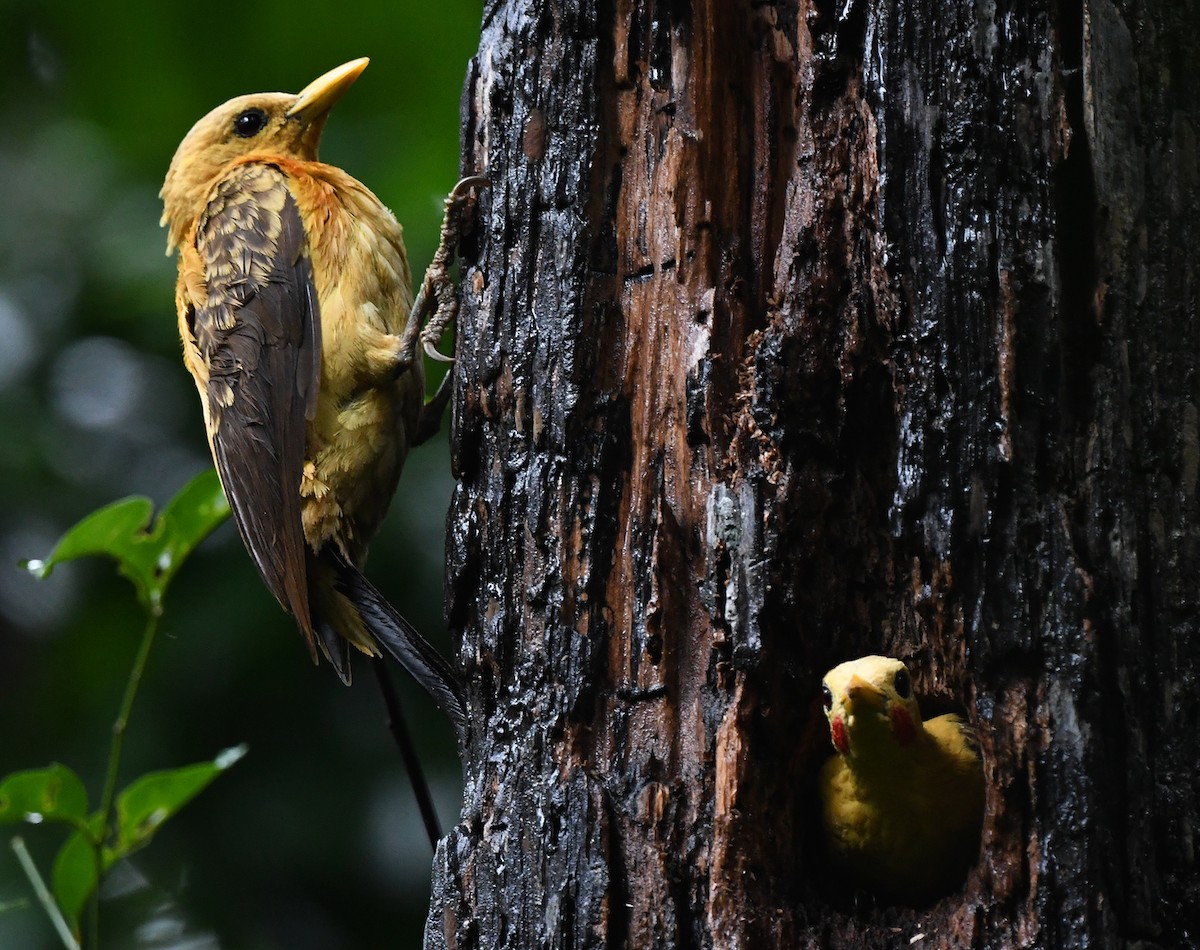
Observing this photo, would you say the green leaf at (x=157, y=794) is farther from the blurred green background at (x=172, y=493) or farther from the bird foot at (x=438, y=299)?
the bird foot at (x=438, y=299)

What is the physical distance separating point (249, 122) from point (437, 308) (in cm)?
112

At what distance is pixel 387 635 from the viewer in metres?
3.11

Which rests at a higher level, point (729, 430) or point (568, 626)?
point (729, 430)

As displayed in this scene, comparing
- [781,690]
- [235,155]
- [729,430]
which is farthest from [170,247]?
[781,690]

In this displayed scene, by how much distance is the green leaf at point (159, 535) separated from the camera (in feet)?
9.67

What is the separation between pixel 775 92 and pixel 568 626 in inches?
41.3

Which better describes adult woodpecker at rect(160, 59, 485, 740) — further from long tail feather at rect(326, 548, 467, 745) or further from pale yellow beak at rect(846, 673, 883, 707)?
pale yellow beak at rect(846, 673, 883, 707)

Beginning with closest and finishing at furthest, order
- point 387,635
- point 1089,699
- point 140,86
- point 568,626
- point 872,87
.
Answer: point 1089,699 → point 872,87 → point 568,626 → point 387,635 → point 140,86

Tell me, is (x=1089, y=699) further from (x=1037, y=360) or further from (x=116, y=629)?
(x=116, y=629)

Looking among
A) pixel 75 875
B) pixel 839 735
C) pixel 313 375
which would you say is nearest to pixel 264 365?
pixel 313 375

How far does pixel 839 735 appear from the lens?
79.7 inches

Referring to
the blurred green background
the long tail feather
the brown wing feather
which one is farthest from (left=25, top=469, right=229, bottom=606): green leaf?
the blurred green background

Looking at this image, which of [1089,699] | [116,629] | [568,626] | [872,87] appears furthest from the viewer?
[116,629]

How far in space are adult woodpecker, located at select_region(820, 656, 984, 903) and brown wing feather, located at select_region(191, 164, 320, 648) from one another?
1541mm
